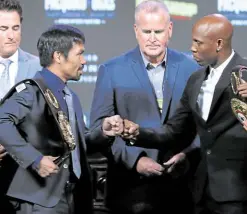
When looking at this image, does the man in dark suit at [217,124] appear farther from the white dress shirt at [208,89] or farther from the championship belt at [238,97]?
the championship belt at [238,97]

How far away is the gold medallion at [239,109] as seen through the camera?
337 cm

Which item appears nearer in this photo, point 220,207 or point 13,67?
point 220,207

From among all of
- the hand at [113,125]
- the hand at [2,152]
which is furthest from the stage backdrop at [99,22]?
the hand at [2,152]

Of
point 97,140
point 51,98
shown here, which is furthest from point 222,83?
point 51,98

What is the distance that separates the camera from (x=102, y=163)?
15.8 ft

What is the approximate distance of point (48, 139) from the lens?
343 centimetres

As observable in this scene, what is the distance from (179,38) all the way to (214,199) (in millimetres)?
1786

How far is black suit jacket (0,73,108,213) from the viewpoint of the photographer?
11.0 feet

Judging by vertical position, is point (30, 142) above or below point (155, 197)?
above

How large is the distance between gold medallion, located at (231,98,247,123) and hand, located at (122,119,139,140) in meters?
0.54

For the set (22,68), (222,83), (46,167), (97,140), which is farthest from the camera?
(22,68)

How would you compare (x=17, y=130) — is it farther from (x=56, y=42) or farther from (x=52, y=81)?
(x=56, y=42)

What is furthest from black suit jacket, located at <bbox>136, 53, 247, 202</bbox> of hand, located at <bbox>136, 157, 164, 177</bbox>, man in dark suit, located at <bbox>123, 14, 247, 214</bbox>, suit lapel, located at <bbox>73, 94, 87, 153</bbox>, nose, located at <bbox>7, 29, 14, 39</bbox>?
nose, located at <bbox>7, 29, 14, 39</bbox>

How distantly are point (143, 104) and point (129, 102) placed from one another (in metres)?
0.07
